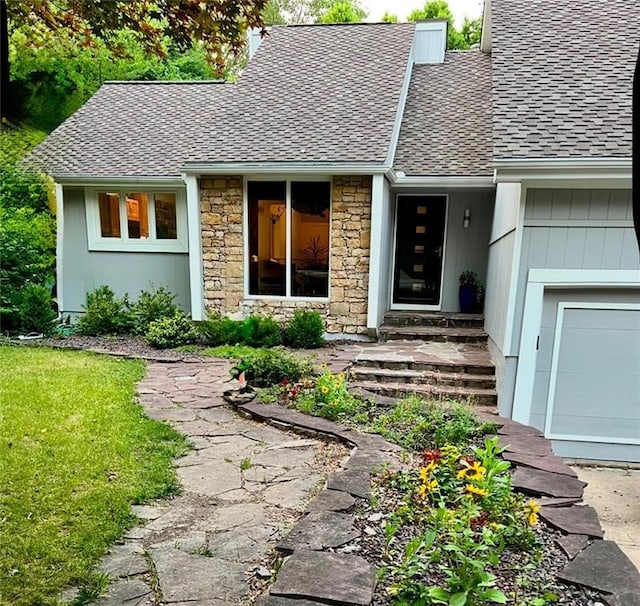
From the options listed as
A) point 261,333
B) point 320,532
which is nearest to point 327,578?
point 320,532

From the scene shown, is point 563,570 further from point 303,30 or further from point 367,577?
point 303,30

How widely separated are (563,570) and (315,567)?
1.07 m

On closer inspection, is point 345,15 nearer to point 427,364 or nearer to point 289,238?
point 289,238

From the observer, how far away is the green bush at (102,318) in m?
7.79

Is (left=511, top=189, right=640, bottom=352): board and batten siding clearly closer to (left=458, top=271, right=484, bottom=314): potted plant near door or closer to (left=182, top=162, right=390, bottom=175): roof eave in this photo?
(left=182, top=162, right=390, bottom=175): roof eave

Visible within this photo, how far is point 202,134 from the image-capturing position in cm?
793

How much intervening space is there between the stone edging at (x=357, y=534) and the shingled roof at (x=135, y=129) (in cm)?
637

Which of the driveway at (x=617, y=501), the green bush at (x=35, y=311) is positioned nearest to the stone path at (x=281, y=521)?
the driveway at (x=617, y=501)

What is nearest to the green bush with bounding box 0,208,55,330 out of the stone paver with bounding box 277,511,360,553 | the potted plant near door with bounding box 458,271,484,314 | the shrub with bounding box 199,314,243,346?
the shrub with bounding box 199,314,243,346

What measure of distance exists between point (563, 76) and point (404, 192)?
299 cm

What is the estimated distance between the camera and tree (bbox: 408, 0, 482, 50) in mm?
14594

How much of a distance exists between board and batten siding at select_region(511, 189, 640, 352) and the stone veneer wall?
252 cm

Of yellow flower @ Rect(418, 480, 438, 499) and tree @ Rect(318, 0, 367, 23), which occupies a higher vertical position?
tree @ Rect(318, 0, 367, 23)

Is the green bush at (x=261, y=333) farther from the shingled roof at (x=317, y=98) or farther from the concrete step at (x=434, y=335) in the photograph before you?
the shingled roof at (x=317, y=98)
